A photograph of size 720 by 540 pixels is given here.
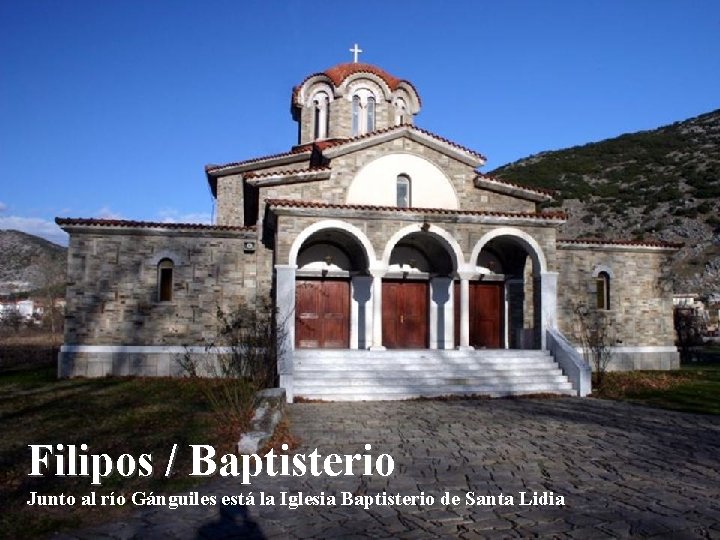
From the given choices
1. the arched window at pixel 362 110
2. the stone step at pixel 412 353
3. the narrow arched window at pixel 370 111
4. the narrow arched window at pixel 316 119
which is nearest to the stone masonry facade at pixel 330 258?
the stone step at pixel 412 353

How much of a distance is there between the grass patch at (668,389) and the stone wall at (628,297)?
0.86 m

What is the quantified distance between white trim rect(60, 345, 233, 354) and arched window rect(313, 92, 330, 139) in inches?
446

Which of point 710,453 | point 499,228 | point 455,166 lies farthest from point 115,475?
point 455,166

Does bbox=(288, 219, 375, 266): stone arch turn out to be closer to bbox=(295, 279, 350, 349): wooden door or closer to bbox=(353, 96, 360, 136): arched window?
bbox=(295, 279, 350, 349): wooden door

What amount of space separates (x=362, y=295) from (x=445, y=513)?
12876 mm

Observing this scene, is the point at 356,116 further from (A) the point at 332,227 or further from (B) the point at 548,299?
(B) the point at 548,299

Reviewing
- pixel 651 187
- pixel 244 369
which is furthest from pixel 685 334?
pixel 651 187

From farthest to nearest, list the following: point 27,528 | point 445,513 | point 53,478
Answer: point 53,478, point 445,513, point 27,528

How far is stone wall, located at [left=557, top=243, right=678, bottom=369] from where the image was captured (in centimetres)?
1936

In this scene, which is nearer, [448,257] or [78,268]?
[78,268]

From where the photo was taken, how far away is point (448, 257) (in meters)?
18.2

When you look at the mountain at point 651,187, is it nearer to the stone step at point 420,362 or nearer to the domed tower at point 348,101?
the domed tower at point 348,101

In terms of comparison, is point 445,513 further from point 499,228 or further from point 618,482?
point 499,228

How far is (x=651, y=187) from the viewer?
57469mm
